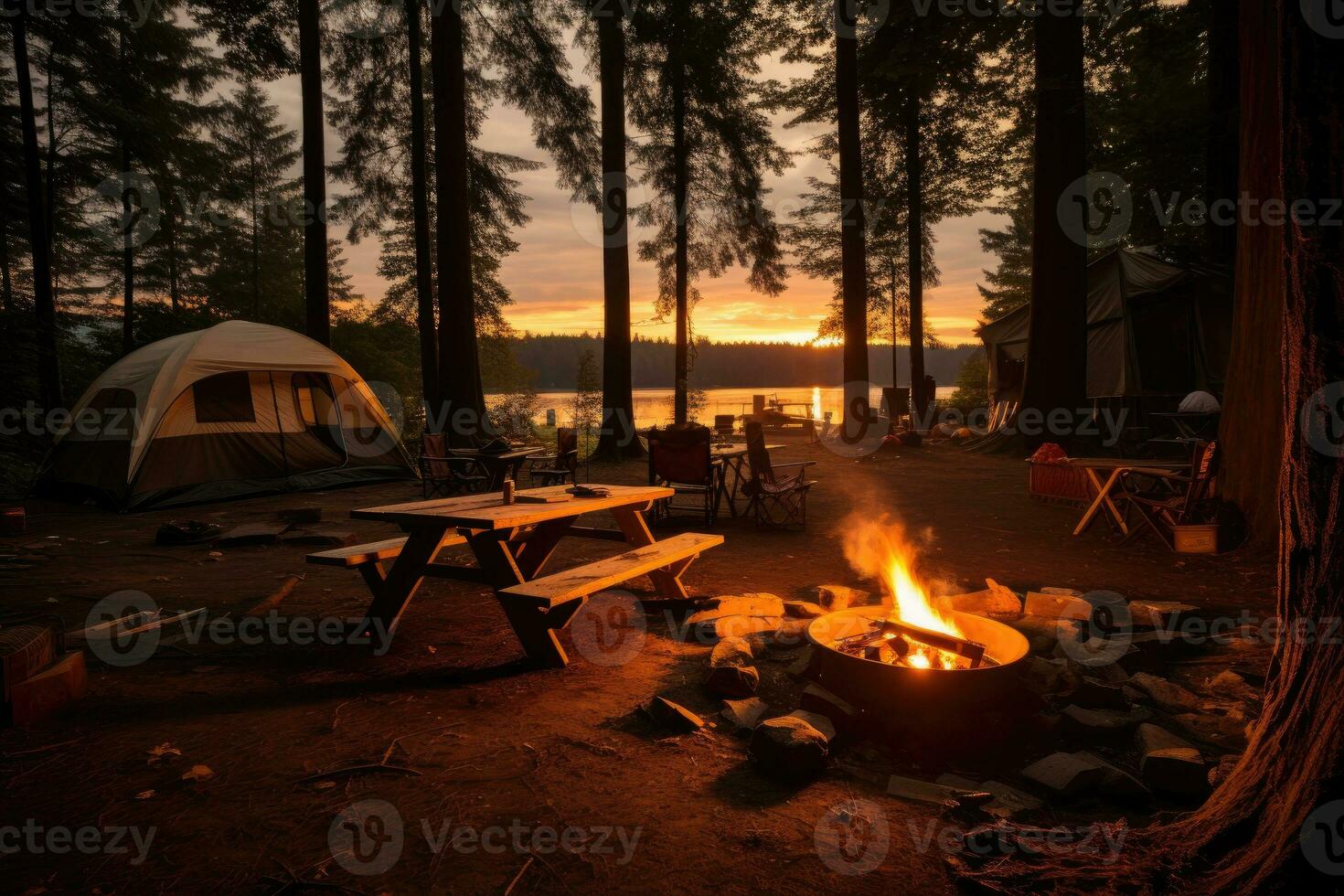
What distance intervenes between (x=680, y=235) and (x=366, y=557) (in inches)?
562

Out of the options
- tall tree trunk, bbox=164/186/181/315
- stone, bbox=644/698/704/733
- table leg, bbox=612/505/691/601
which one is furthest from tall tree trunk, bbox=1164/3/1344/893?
tall tree trunk, bbox=164/186/181/315

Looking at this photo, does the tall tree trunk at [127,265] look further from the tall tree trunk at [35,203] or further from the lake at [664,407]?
the lake at [664,407]

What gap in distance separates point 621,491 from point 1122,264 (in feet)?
49.2

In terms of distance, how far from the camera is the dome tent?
29.2ft

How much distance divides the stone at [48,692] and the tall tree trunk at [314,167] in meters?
10.4

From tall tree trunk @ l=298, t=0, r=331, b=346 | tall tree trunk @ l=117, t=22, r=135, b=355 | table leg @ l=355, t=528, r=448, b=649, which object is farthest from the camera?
tall tree trunk @ l=117, t=22, r=135, b=355

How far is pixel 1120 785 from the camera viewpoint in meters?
2.42

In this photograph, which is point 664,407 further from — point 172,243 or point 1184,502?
point 1184,502

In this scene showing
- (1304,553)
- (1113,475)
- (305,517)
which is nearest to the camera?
(1304,553)

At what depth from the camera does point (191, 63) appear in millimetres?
17625

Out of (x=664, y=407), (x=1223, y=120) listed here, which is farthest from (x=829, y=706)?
(x=664, y=407)

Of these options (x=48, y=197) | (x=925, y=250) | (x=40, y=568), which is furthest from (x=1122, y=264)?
(x=48, y=197)

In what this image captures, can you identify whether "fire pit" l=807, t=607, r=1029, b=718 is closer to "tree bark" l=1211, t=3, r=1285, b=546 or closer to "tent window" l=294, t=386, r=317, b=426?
"tree bark" l=1211, t=3, r=1285, b=546

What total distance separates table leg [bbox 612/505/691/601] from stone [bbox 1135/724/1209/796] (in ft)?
9.16
